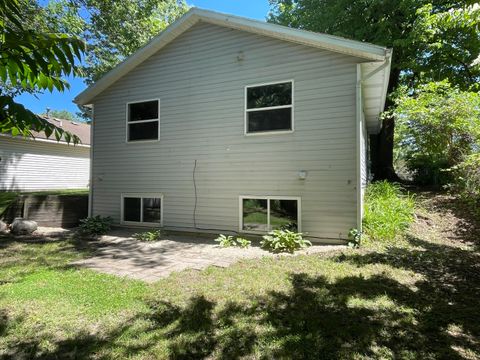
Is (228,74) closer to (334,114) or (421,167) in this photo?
(334,114)

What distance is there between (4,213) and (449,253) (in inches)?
449

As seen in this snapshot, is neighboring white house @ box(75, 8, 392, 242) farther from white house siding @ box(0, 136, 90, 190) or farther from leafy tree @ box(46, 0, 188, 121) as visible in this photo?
white house siding @ box(0, 136, 90, 190)

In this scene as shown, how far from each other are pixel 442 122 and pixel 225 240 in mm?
9248

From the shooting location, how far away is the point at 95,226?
30.0 ft

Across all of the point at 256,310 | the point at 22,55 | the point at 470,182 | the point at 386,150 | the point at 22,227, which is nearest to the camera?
the point at 22,55

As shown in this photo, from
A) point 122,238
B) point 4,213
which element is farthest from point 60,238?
point 4,213

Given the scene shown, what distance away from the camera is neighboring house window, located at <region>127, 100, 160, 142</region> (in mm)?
9477

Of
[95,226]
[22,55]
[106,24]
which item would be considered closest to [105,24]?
[106,24]

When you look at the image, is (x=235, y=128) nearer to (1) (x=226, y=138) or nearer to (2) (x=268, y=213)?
(1) (x=226, y=138)

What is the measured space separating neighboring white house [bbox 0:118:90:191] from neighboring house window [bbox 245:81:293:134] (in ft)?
40.3

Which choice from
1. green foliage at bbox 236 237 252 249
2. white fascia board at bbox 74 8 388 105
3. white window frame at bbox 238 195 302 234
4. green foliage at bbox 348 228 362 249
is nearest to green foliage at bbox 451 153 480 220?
green foliage at bbox 348 228 362 249

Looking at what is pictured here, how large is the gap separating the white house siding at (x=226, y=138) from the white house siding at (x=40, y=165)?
9.30 metres

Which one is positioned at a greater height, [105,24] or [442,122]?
[105,24]

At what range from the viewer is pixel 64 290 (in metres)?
4.44
